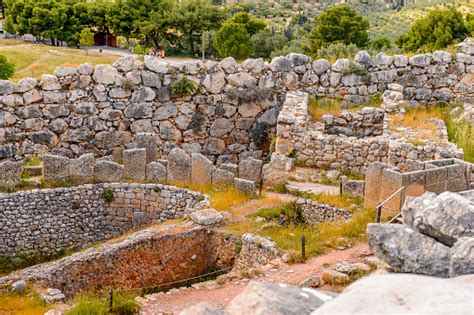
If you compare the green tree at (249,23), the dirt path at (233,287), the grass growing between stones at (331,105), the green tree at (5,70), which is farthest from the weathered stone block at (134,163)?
the green tree at (249,23)

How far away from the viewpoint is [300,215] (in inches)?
555

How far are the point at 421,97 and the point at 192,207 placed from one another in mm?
8258

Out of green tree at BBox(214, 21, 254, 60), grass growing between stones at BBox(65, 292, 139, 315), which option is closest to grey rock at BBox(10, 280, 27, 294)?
grass growing between stones at BBox(65, 292, 139, 315)

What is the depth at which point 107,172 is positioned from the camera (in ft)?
50.8

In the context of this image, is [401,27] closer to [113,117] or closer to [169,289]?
[113,117]

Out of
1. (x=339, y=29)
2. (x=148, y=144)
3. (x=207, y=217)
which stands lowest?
(x=207, y=217)

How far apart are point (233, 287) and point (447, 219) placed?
457 cm

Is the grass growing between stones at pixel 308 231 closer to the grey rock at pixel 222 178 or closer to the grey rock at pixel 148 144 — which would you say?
the grey rock at pixel 222 178

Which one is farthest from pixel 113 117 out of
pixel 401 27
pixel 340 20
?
pixel 401 27

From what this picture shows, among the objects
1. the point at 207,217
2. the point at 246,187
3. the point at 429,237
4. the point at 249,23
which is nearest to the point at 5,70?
the point at 246,187

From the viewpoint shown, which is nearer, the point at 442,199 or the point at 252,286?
the point at 252,286

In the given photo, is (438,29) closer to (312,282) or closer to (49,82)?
(49,82)

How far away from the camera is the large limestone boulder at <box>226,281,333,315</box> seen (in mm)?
5781

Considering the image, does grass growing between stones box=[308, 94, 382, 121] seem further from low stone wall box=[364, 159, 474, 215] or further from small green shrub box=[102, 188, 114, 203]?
small green shrub box=[102, 188, 114, 203]
